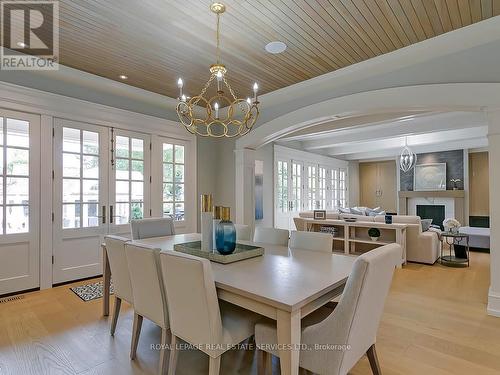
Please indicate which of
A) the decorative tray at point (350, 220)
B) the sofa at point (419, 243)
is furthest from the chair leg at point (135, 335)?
the sofa at point (419, 243)

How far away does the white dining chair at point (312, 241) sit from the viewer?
244 cm

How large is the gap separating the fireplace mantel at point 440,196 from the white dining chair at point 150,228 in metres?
8.19

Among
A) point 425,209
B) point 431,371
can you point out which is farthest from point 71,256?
point 425,209

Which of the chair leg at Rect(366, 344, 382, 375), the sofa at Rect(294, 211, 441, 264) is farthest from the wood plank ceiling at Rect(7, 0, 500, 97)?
the sofa at Rect(294, 211, 441, 264)

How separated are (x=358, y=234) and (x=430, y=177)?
15.9 feet

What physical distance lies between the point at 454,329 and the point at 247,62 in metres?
3.46

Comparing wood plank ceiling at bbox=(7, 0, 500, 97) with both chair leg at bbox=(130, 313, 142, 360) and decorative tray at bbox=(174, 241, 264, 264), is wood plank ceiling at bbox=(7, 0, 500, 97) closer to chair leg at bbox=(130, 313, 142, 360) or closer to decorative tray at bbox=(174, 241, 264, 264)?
decorative tray at bbox=(174, 241, 264, 264)

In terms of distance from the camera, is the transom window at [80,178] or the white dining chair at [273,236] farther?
the transom window at [80,178]

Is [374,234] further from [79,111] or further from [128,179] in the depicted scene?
[79,111]

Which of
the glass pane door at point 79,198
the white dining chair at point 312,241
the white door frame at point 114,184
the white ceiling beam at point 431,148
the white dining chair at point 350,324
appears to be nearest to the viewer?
the white dining chair at point 350,324

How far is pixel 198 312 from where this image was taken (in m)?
1.56

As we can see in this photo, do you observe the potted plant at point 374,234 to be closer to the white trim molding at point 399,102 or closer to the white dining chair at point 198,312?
the white trim molding at point 399,102

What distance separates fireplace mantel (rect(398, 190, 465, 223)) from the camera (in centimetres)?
795

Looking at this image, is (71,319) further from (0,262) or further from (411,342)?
(411,342)
